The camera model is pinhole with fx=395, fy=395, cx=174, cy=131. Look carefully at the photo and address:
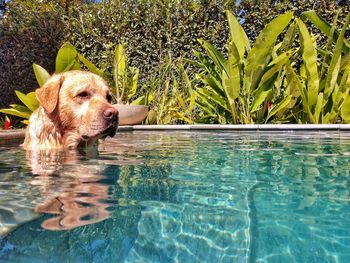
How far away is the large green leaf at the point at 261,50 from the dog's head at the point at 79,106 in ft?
12.0

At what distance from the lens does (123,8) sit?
456 inches

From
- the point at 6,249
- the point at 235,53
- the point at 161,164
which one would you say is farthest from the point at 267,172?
the point at 235,53

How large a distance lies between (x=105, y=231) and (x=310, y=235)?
0.81m

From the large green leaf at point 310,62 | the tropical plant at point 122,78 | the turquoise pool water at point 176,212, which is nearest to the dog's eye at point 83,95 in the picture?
the turquoise pool water at point 176,212

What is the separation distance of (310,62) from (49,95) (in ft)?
15.8

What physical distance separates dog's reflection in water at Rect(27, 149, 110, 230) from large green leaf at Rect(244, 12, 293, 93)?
14.2 ft

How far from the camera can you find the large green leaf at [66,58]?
22.4ft

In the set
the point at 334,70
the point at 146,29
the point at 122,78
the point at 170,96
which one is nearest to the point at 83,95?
the point at 334,70

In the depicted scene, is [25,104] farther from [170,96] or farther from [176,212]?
[176,212]

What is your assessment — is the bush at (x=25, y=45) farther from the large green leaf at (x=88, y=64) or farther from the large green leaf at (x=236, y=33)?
the large green leaf at (x=236, y=33)

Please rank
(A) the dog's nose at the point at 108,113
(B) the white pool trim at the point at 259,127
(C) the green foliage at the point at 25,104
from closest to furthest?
1. (A) the dog's nose at the point at 108,113
2. (B) the white pool trim at the point at 259,127
3. (C) the green foliage at the point at 25,104

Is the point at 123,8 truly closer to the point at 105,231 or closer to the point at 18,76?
the point at 18,76

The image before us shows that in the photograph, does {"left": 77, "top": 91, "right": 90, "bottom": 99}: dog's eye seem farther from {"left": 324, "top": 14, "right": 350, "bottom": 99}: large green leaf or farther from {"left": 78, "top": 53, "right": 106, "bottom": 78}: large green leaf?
{"left": 324, "top": 14, "right": 350, "bottom": 99}: large green leaf

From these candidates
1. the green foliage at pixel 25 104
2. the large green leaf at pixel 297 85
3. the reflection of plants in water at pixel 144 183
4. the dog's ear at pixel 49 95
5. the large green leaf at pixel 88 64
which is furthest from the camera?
the large green leaf at pixel 88 64
